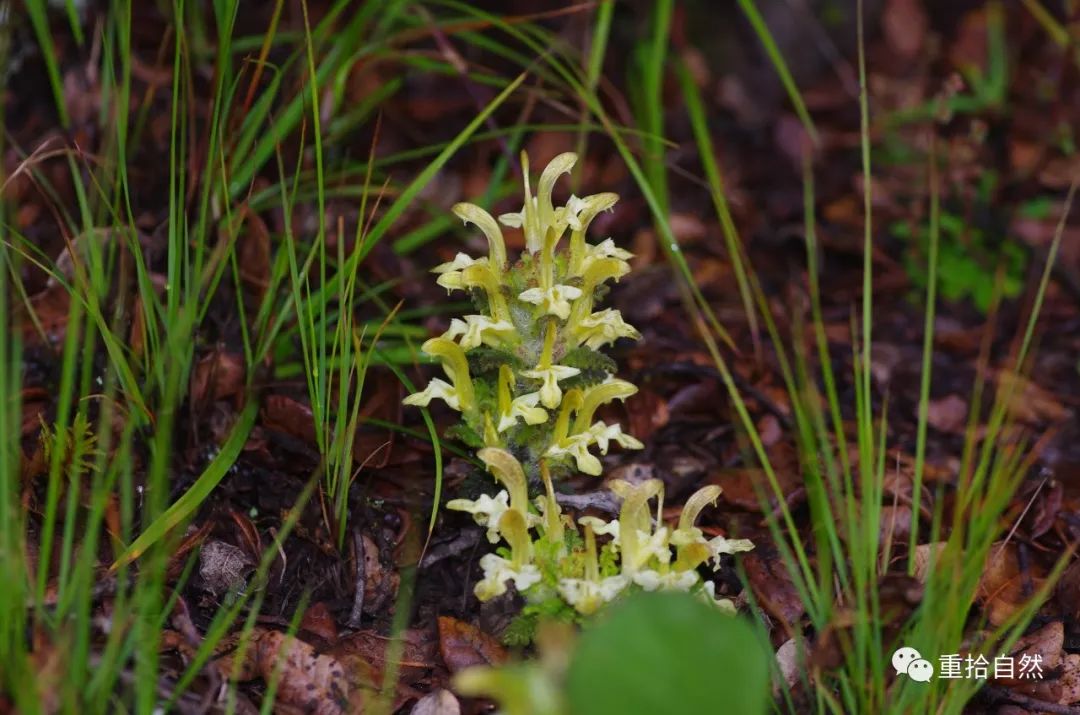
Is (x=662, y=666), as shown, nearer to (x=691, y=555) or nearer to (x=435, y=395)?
(x=691, y=555)

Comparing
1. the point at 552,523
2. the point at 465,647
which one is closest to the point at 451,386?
the point at 552,523

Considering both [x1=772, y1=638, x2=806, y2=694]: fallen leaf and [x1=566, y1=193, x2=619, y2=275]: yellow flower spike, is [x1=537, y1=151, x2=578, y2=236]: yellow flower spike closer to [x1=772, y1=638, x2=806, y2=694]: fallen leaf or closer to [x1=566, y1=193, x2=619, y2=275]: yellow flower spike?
[x1=566, y1=193, x2=619, y2=275]: yellow flower spike

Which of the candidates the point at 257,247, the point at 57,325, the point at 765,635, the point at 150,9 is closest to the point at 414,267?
the point at 257,247

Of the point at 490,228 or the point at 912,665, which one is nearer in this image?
the point at 912,665

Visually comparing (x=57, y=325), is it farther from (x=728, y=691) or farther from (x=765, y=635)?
(x=728, y=691)

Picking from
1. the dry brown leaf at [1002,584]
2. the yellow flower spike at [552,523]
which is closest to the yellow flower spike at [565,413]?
the yellow flower spike at [552,523]

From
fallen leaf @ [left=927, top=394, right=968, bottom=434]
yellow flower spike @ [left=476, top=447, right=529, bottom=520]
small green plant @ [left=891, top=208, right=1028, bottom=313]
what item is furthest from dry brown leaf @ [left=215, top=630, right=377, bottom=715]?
small green plant @ [left=891, top=208, right=1028, bottom=313]
